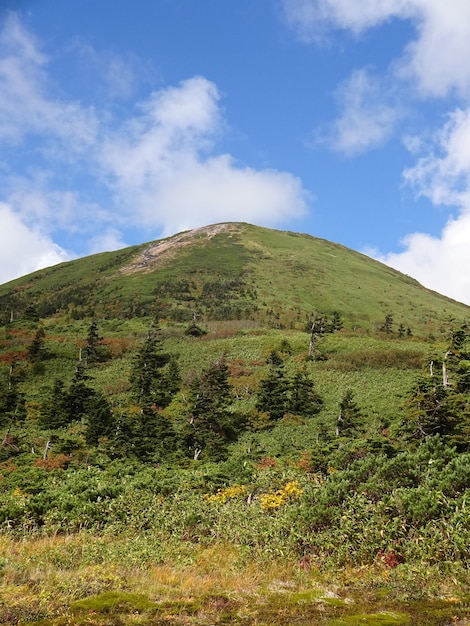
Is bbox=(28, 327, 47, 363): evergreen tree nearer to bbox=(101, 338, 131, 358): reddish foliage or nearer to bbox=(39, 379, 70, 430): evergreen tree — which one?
bbox=(101, 338, 131, 358): reddish foliage

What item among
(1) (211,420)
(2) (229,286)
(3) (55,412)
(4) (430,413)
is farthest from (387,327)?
(4) (430,413)

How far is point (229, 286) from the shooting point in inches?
4136

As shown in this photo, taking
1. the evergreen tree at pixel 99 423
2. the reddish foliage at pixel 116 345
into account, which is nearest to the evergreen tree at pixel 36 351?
the reddish foliage at pixel 116 345

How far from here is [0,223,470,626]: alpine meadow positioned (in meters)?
5.67

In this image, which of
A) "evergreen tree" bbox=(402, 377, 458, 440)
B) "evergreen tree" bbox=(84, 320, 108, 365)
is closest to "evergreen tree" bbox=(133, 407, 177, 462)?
"evergreen tree" bbox=(402, 377, 458, 440)

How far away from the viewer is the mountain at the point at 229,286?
9181 centimetres

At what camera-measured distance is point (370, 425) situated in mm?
30594

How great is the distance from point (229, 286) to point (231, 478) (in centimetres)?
8981

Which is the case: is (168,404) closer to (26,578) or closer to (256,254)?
(26,578)

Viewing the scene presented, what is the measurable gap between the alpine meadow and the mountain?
46.0 ft

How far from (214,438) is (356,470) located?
18.4 meters

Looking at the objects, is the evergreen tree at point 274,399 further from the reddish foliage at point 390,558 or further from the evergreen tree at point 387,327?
the evergreen tree at point 387,327

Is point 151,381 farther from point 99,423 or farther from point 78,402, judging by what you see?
point 99,423

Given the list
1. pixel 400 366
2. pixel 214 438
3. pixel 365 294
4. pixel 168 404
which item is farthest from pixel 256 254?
pixel 214 438
